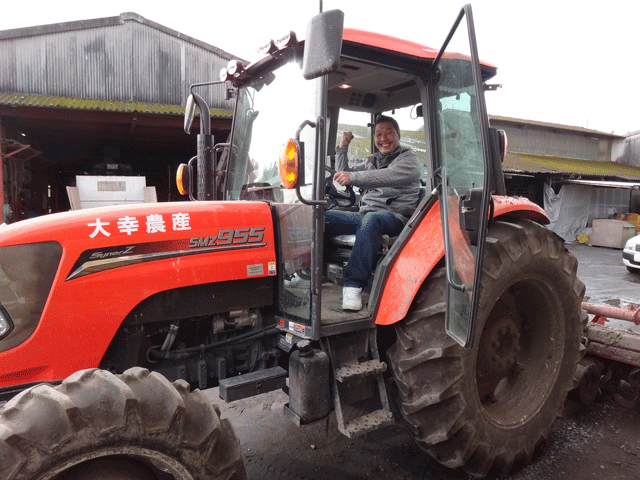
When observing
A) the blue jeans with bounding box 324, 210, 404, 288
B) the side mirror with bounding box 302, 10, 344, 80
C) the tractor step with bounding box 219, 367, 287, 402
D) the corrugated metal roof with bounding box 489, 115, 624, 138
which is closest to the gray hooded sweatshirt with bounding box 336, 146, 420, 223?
the blue jeans with bounding box 324, 210, 404, 288

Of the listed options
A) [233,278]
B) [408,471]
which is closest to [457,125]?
[233,278]

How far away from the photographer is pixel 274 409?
3.54 metres

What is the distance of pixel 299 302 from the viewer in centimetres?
254

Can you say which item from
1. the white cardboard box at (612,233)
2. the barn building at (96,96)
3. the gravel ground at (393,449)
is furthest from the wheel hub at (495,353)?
the white cardboard box at (612,233)

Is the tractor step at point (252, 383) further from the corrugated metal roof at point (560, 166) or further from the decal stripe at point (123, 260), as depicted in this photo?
the corrugated metal roof at point (560, 166)

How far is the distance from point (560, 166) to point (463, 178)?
2051 centimetres

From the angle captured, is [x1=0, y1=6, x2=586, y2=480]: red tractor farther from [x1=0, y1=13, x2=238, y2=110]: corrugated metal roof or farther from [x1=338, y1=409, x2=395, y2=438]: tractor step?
Answer: [x1=0, y1=13, x2=238, y2=110]: corrugated metal roof

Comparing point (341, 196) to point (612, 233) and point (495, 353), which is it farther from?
point (612, 233)

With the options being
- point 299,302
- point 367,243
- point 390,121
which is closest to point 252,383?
point 299,302

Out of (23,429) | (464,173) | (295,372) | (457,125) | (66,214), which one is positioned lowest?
(295,372)

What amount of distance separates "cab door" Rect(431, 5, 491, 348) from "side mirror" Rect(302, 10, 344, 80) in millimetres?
608

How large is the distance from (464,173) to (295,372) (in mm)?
1308

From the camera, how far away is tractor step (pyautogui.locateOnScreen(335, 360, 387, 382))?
2.43 m

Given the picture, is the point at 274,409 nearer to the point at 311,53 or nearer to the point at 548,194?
the point at 311,53
